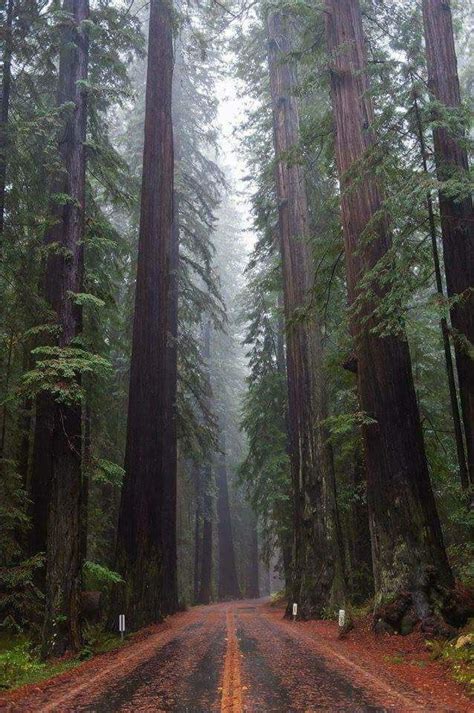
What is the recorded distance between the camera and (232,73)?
18.9 m

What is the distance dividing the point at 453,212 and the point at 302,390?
588cm

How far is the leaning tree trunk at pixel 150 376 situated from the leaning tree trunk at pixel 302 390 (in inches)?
109

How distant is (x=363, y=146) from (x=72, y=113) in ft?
15.8

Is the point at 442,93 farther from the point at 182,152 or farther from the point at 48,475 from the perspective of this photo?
the point at 182,152

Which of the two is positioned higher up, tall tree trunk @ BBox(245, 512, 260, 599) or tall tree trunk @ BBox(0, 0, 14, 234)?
tall tree trunk @ BBox(0, 0, 14, 234)

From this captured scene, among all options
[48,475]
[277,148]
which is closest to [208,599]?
[48,475]

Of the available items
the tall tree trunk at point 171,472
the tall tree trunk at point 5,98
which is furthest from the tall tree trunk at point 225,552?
the tall tree trunk at point 5,98

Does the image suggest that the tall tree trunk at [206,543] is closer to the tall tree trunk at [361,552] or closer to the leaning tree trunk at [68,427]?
the tall tree trunk at [361,552]

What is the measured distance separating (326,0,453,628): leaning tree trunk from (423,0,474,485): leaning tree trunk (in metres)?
0.77

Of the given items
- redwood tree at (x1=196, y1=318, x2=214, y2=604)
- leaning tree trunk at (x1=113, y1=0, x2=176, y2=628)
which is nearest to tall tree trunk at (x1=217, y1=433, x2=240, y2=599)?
redwood tree at (x1=196, y1=318, x2=214, y2=604)

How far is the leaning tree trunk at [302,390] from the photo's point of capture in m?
11.4

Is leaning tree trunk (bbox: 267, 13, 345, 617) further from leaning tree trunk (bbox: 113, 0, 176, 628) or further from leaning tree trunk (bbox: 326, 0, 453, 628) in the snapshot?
leaning tree trunk (bbox: 113, 0, 176, 628)

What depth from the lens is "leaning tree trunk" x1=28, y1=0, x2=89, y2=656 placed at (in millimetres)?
7512

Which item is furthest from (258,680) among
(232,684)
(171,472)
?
(171,472)
